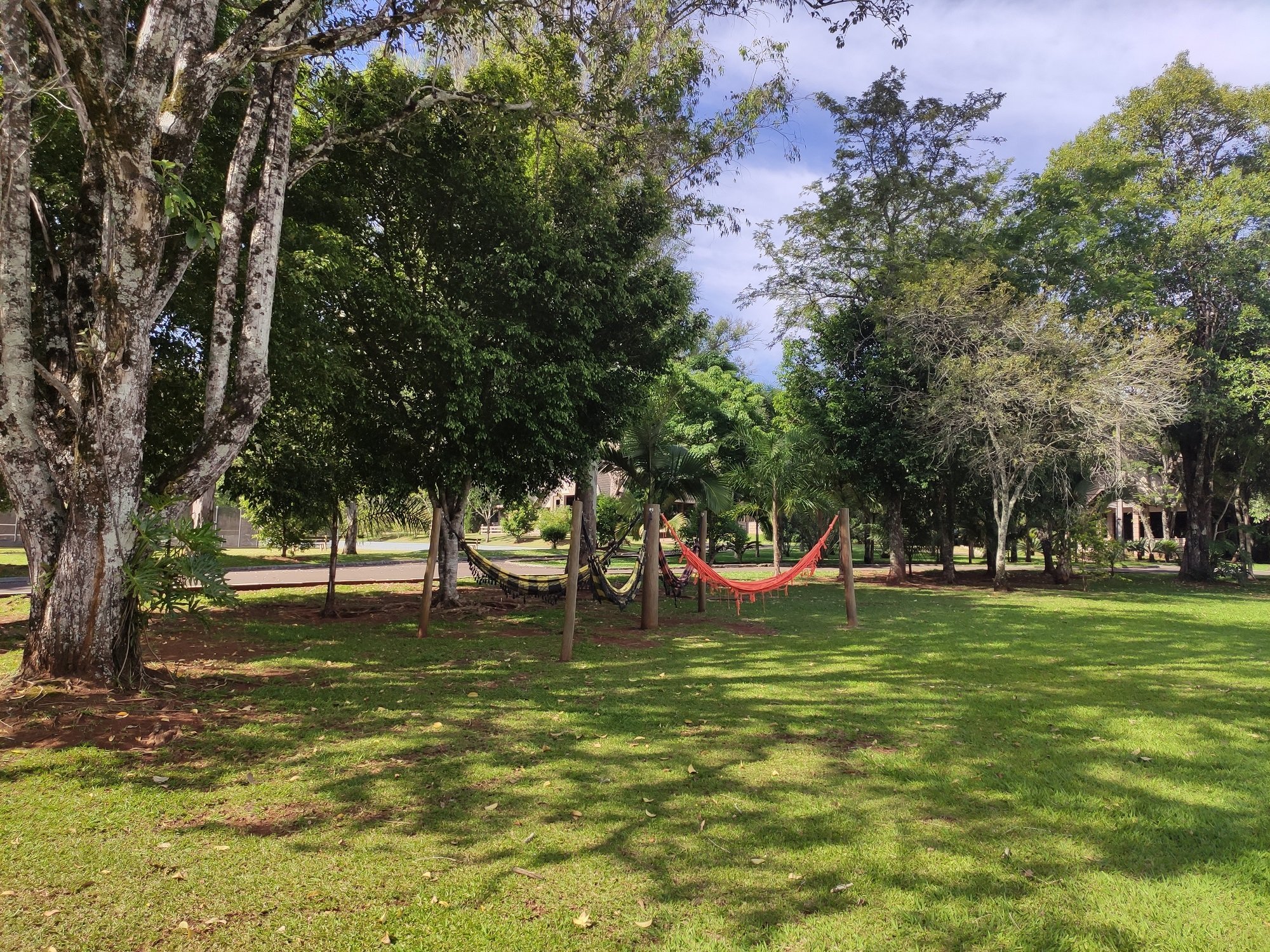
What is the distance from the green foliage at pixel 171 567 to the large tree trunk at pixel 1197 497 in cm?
2401

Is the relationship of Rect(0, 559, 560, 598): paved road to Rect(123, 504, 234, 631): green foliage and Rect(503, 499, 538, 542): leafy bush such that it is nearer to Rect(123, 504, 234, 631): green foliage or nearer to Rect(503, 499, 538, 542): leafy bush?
Rect(123, 504, 234, 631): green foliage

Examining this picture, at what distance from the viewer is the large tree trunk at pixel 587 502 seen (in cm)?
1212

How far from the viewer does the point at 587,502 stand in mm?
15367

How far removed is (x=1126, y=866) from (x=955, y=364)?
15386 mm


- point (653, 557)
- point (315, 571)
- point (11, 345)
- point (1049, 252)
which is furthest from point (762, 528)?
point (11, 345)

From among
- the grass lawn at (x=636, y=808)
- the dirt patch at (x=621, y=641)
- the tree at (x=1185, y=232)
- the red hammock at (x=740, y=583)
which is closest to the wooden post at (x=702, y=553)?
the red hammock at (x=740, y=583)

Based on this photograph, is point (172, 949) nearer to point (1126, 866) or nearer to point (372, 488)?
point (1126, 866)

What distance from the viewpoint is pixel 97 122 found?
5152 mm

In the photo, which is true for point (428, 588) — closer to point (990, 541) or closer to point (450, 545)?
point (450, 545)

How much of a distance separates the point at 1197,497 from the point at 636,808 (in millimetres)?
24126

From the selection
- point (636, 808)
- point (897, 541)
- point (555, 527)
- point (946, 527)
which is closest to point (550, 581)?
point (636, 808)

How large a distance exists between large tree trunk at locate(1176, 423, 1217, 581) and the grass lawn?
17.0 metres

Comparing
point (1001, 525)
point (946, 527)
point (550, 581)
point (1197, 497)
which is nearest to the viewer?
point (550, 581)

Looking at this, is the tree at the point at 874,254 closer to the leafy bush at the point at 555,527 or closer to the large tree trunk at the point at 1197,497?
the large tree trunk at the point at 1197,497
